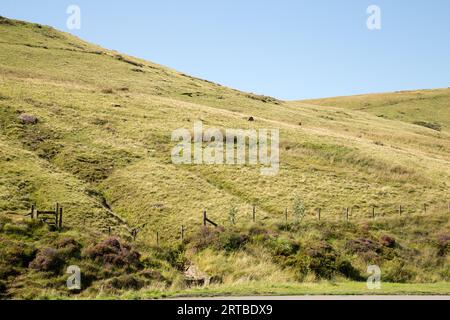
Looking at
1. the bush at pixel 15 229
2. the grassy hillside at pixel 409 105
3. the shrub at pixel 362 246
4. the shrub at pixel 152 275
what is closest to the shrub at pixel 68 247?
the bush at pixel 15 229

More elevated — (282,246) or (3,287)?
(282,246)

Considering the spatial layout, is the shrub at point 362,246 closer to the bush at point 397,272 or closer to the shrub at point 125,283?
the bush at point 397,272

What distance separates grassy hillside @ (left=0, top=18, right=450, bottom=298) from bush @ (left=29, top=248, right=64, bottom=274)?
455cm

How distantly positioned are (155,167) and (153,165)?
68 cm

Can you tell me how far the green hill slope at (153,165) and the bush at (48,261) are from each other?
8870mm

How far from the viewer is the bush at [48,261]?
79.0ft

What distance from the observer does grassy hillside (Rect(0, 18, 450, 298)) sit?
129 feet

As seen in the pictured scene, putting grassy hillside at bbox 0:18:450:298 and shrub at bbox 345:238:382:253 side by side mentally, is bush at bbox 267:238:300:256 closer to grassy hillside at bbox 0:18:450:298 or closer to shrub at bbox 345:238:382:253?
grassy hillside at bbox 0:18:450:298

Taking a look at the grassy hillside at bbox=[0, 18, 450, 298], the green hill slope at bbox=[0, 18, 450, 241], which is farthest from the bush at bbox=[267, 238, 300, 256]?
the green hill slope at bbox=[0, 18, 450, 241]

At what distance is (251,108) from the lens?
97500 millimetres

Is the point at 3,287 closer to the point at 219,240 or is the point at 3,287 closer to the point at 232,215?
the point at 219,240

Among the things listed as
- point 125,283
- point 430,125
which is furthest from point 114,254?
point 430,125

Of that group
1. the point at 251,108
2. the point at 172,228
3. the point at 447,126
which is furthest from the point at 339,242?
the point at 447,126

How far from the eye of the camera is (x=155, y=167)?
50.4 m
